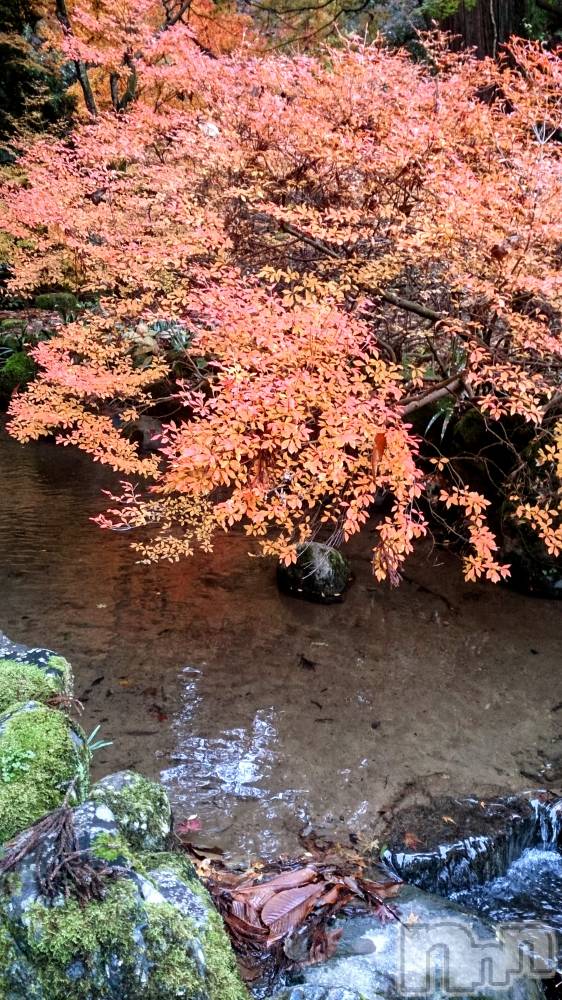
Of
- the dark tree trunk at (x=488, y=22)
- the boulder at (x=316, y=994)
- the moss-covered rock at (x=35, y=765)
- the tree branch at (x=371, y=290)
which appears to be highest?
the dark tree trunk at (x=488, y=22)

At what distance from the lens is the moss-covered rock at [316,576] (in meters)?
6.91

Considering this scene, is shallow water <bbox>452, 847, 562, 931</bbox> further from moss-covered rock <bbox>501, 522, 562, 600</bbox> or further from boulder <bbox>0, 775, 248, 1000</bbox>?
moss-covered rock <bbox>501, 522, 562, 600</bbox>

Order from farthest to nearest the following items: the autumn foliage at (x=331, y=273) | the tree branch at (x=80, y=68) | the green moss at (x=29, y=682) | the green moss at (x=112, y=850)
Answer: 1. the tree branch at (x=80, y=68)
2. the autumn foliage at (x=331, y=273)
3. the green moss at (x=29, y=682)
4. the green moss at (x=112, y=850)

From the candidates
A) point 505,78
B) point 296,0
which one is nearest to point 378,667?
point 505,78

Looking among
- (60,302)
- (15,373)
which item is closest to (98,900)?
(15,373)

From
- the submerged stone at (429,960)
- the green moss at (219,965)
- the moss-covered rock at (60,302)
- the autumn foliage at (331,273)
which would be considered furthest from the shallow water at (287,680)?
the moss-covered rock at (60,302)

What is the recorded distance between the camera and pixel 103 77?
14.1 m

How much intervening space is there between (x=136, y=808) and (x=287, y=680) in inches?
129

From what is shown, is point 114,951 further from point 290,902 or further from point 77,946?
point 290,902

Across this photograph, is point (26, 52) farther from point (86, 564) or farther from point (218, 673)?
point (218, 673)

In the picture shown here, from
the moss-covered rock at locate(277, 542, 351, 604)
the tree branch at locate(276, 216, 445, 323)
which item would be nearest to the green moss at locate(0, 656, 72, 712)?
the moss-covered rock at locate(277, 542, 351, 604)

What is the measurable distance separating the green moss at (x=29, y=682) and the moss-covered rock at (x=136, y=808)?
35.5 inches

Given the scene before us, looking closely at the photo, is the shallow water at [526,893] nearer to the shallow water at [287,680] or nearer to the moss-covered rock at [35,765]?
the shallow water at [287,680]

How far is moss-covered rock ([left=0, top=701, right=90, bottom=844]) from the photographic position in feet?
7.49
